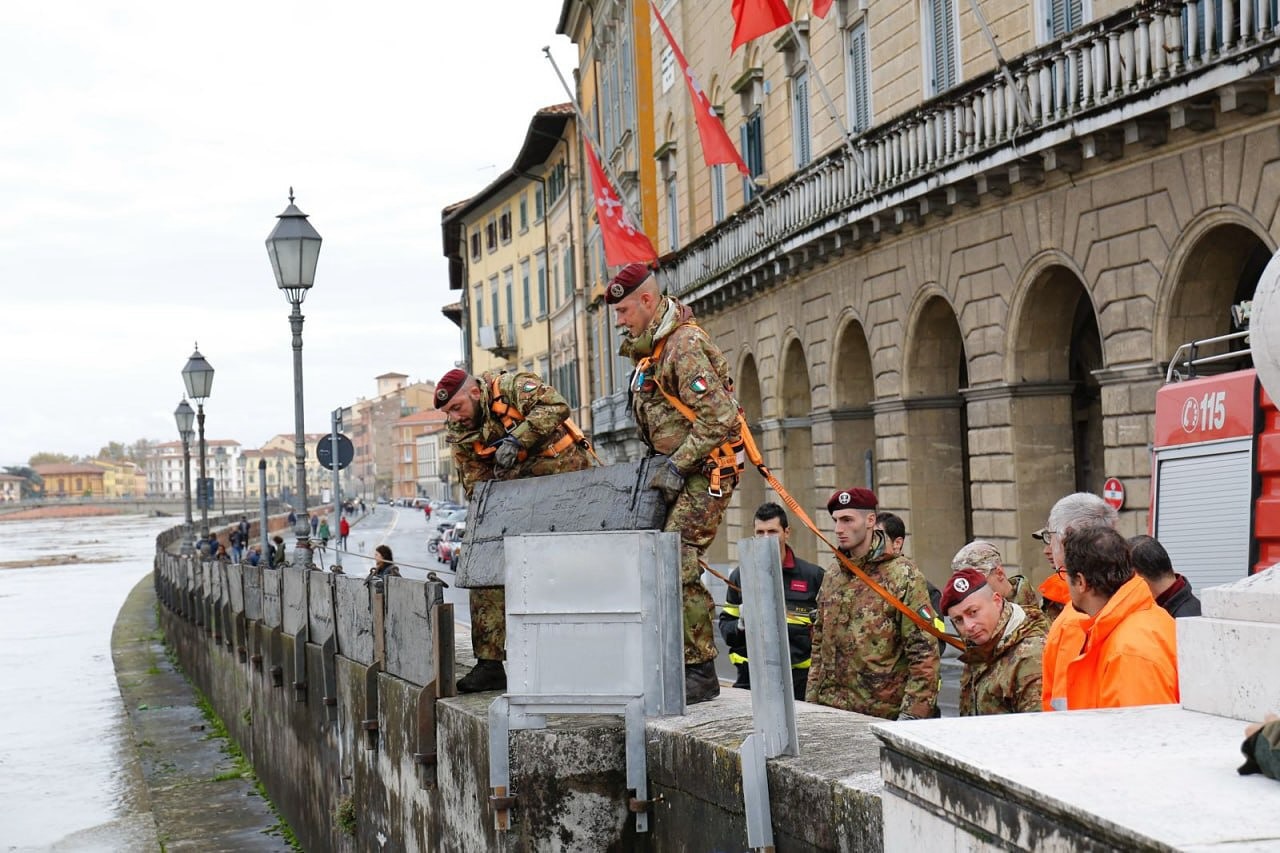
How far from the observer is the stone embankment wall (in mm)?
4586

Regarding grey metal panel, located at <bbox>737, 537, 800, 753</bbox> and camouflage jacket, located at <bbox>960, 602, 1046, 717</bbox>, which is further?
camouflage jacket, located at <bbox>960, 602, 1046, 717</bbox>

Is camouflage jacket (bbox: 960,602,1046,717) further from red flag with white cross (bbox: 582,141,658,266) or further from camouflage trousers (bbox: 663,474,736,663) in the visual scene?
red flag with white cross (bbox: 582,141,658,266)

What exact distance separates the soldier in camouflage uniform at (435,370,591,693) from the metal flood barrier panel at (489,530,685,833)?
1581mm

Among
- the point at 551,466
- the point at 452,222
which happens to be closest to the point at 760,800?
the point at 551,466

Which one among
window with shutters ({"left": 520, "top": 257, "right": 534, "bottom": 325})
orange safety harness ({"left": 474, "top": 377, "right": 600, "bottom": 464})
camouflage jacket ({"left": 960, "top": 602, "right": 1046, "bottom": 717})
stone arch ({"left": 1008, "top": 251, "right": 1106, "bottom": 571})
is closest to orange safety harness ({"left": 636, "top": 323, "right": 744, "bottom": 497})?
camouflage jacket ({"left": 960, "top": 602, "right": 1046, "bottom": 717})

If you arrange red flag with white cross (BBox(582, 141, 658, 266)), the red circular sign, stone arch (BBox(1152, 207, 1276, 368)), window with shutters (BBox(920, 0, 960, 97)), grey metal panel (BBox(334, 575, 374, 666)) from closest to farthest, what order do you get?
grey metal panel (BBox(334, 575, 374, 666)) < stone arch (BBox(1152, 207, 1276, 368)) < the red circular sign < window with shutters (BBox(920, 0, 960, 97)) < red flag with white cross (BBox(582, 141, 658, 266))

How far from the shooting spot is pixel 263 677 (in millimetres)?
15633

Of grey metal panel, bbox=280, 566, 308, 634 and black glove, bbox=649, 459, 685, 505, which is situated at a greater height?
black glove, bbox=649, 459, 685, 505

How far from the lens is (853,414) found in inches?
1006

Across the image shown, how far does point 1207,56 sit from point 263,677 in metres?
9.95

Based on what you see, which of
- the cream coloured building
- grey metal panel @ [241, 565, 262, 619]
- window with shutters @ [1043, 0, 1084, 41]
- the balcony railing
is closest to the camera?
the balcony railing

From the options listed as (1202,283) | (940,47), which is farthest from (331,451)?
(1202,283)

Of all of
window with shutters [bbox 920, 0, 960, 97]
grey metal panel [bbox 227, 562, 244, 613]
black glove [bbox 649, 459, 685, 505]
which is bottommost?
grey metal panel [bbox 227, 562, 244, 613]

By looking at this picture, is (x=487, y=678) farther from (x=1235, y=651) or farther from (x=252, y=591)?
(x=252, y=591)
